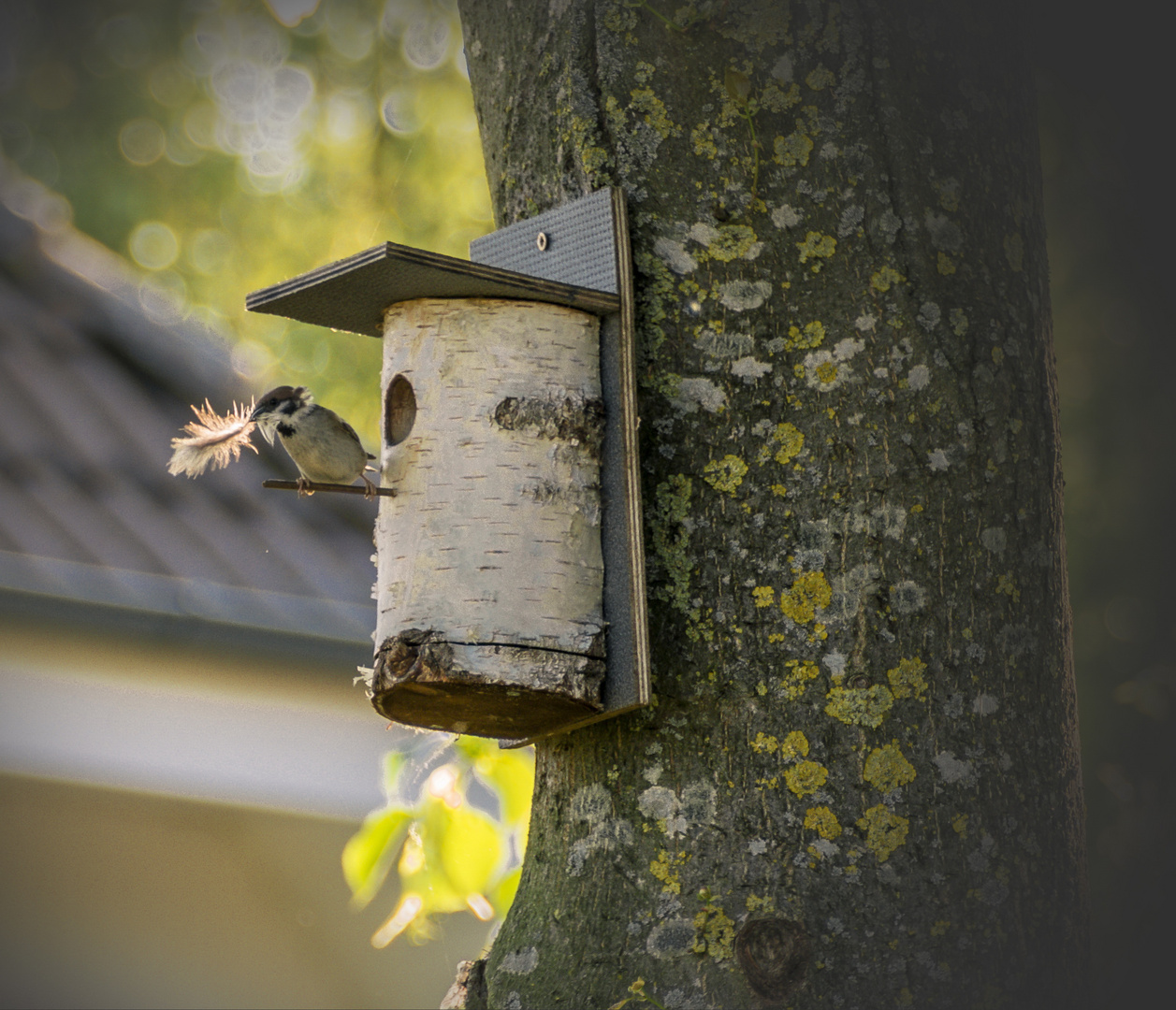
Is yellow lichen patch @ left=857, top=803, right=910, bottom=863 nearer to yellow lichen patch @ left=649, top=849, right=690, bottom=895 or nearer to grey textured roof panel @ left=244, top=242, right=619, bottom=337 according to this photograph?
yellow lichen patch @ left=649, top=849, right=690, bottom=895

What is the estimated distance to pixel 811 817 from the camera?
65.5 inches

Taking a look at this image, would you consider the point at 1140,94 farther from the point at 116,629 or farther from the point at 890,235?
the point at 116,629

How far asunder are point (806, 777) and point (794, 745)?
5 cm

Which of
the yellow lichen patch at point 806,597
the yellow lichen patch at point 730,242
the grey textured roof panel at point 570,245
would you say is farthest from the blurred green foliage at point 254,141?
the yellow lichen patch at point 806,597

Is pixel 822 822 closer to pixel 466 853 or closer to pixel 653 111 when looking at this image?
pixel 653 111

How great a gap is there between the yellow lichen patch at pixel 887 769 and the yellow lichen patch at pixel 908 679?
0.25 ft

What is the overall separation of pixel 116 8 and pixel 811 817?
8.67 meters

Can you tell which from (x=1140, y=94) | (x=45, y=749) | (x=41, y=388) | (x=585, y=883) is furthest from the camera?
(x=41, y=388)

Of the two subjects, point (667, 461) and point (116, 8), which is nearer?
point (667, 461)

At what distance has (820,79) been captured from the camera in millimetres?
1862

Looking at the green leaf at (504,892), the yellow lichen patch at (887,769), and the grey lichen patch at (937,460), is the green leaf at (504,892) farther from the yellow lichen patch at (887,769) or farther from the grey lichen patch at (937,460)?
the grey lichen patch at (937,460)

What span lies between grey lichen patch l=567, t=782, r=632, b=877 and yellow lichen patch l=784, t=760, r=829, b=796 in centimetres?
25

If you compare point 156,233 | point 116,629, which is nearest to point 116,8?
point 156,233

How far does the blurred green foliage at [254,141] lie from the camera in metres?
7.41
